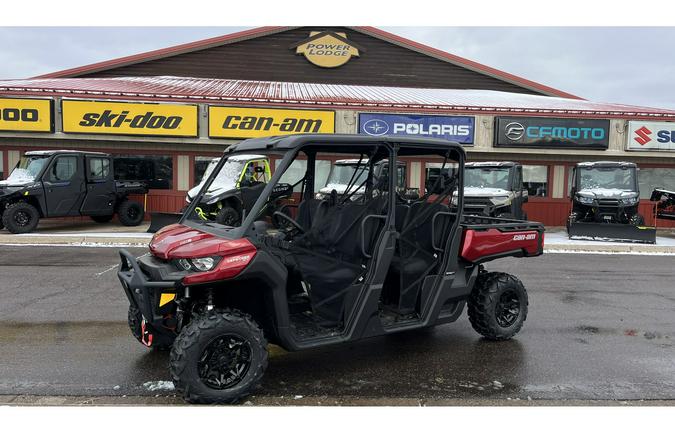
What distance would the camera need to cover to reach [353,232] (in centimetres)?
471

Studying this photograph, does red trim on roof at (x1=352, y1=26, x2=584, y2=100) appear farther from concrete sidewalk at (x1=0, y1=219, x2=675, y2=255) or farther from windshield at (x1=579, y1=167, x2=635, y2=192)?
concrete sidewalk at (x1=0, y1=219, x2=675, y2=255)

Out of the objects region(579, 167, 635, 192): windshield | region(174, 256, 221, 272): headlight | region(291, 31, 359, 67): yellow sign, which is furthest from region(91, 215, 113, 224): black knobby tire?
region(579, 167, 635, 192): windshield

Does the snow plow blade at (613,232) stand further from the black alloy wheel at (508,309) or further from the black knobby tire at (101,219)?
the black knobby tire at (101,219)

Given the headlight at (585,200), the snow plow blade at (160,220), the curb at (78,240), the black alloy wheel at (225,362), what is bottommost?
the curb at (78,240)

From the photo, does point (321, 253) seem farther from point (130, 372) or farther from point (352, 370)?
point (130, 372)

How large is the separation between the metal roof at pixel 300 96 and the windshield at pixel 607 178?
9.26 ft

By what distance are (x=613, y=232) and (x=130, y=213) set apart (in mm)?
13983

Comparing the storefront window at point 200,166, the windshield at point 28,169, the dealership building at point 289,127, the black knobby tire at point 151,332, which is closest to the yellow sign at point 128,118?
the dealership building at point 289,127

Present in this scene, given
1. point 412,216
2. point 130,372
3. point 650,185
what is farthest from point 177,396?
point 650,185

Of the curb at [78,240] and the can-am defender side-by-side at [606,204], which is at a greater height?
the can-am defender side-by-side at [606,204]

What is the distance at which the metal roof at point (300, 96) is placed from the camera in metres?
16.2

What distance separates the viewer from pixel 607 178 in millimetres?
15148

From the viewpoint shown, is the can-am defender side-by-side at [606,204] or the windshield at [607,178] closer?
the can-am defender side-by-side at [606,204]

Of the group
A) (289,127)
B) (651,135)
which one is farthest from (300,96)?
(651,135)
